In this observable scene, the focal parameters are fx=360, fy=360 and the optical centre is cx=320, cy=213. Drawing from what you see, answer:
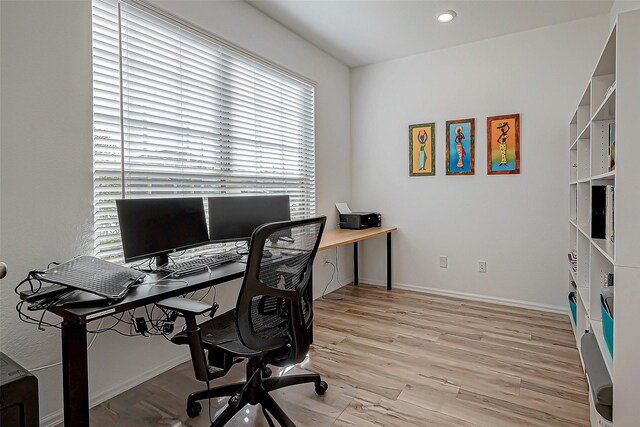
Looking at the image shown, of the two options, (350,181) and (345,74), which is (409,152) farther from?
(345,74)

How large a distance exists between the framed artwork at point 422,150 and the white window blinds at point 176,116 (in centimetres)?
145

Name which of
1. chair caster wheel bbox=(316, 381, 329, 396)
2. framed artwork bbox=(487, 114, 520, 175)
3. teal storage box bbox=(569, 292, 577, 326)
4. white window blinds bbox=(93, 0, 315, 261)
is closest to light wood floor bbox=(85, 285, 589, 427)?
chair caster wheel bbox=(316, 381, 329, 396)

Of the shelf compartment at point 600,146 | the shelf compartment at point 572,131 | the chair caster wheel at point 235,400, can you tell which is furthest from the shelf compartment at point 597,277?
the chair caster wheel at point 235,400

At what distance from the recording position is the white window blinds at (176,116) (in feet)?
6.75

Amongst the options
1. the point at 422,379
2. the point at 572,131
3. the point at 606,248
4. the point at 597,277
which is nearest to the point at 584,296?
the point at 597,277

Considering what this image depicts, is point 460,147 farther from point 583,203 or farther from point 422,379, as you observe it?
point 422,379

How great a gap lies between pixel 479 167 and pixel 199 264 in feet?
9.67

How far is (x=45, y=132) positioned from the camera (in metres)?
1.79

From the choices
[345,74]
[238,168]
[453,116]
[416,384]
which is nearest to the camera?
[416,384]

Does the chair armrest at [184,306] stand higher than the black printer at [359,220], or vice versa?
the black printer at [359,220]

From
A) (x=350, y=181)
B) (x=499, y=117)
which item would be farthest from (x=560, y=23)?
(x=350, y=181)

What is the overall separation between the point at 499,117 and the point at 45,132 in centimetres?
366

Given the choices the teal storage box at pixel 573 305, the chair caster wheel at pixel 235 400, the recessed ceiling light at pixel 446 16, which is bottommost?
the chair caster wheel at pixel 235 400

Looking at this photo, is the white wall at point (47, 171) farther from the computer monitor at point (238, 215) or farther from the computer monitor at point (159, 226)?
the computer monitor at point (238, 215)
